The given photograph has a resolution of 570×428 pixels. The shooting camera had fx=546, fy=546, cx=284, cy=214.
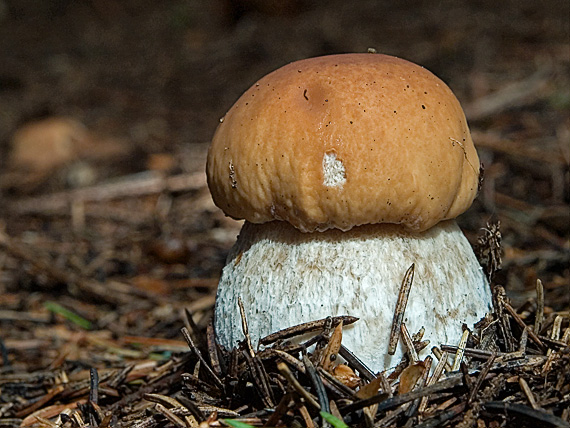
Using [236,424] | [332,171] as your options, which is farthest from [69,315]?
[332,171]

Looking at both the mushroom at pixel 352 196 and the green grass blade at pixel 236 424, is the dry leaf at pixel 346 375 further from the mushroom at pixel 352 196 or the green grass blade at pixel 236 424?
the green grass blade at pixel 236 424

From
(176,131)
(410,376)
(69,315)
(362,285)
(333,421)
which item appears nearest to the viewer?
(333,421)

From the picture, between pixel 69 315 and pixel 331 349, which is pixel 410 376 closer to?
pixel 331 349

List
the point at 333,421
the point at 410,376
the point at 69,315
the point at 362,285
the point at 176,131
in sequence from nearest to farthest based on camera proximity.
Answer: the point at 333,421 → the point at 410,376 → the point at 362,285 → the point at 69,315 → the point at 176,131

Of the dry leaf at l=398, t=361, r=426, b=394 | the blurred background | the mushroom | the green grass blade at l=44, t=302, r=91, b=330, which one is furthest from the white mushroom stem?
the green grass blade at l=44, t=302, r=91, b=330

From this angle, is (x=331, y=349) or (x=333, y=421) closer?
(x=333, y=421)

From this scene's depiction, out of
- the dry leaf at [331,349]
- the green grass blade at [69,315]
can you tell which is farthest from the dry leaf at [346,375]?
the green grass blade at [69,315]
